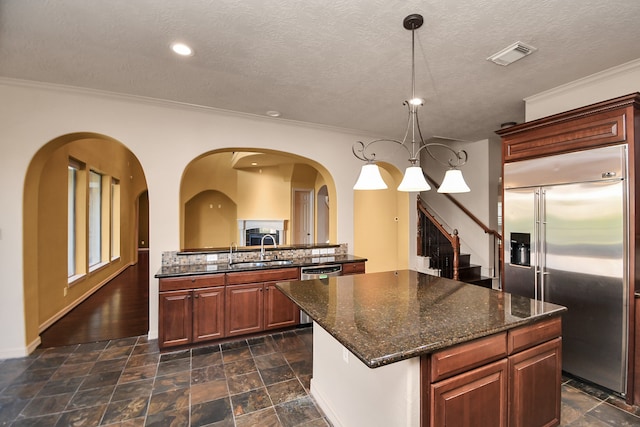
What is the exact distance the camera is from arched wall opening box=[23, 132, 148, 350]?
3.12 meters

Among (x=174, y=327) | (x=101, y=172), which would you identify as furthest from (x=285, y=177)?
(x=174, y=327)

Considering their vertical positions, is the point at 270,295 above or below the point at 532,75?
below

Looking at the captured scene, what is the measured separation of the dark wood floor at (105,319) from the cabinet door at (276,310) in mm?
1595

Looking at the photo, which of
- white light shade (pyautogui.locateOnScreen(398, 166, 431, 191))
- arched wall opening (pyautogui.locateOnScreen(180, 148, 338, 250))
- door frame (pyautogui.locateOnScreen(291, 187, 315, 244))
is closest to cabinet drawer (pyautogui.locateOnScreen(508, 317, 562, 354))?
white light shade (pyautogui.locateOnScreen(398, 166, 431, 191))

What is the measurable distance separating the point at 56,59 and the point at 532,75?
14.2ft

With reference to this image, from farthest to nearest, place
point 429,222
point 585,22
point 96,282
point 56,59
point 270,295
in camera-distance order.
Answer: point 96,282 < point 429,222 < point 270,295 < point 56,59 < point 585,22

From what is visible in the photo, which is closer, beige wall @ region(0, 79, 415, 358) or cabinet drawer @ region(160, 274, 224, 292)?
beige wall @ region(0, 79, 415, 358)

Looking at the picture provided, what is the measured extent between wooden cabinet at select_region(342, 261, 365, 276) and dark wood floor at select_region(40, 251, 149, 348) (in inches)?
105

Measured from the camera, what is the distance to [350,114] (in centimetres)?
387

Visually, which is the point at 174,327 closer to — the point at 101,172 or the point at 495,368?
the point at 495,368

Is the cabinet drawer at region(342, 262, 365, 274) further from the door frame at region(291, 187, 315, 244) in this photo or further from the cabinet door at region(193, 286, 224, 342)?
the door frame at region(291, 187, 315, 244)

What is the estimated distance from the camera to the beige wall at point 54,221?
317 cm

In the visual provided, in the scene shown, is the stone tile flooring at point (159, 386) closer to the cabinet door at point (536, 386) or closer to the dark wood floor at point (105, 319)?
the dark wood floor at point (105, 319)

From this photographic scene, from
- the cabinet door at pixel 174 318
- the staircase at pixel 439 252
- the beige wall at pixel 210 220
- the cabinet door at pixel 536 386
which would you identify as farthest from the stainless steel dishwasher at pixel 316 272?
the beige wall at pixel 210 220
